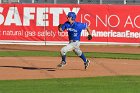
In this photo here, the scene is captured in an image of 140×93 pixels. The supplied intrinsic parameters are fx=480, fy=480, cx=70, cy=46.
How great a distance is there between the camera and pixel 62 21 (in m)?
28.4

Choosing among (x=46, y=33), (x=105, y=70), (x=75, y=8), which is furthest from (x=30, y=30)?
(x=105, y=70)

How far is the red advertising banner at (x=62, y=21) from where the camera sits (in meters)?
28.0

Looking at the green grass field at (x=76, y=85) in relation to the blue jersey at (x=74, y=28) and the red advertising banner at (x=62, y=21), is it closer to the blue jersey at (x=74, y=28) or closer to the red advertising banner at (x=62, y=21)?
the blue jersey at (x=74, y=28)

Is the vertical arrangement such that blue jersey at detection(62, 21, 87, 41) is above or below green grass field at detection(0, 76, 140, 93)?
above

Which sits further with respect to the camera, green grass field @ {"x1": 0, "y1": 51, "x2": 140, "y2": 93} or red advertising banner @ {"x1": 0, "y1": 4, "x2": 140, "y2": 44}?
red advertising banner @ {"x1": 0, "y1": 4, "x2": 140, "y2": 44}

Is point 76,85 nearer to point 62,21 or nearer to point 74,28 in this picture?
point 74,28

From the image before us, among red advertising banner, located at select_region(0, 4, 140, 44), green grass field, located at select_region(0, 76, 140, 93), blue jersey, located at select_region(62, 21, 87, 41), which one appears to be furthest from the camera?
red advertising banner, located at select_region(0, 4, 140, 44)

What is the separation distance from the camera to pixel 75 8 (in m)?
28.6

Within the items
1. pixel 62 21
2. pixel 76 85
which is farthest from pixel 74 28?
pixel 62 21

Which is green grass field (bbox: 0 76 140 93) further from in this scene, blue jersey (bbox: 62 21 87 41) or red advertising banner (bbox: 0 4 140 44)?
red advertising banner (bbox: 0 4 140 44)

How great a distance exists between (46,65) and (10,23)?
36.3 feet

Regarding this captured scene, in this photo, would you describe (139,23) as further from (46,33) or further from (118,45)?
(46,33)

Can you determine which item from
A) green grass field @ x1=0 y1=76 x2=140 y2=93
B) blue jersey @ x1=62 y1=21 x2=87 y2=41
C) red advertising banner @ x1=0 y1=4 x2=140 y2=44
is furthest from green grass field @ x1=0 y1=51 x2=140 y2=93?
red advertising banner @ x1=0 y1=4 x2=140 y2=44

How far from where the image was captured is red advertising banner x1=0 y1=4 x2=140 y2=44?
28016mm
